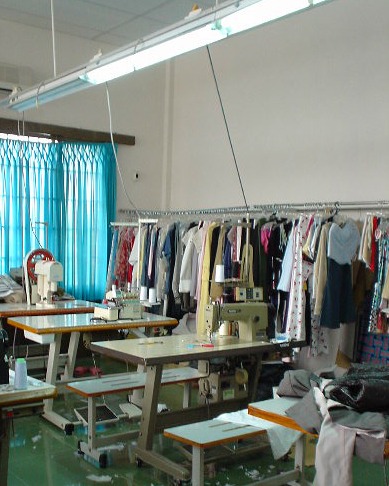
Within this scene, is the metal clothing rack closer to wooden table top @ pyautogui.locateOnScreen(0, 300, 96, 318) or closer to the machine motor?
wooden table top @ pyautogui.locateOnScreen(0, 300, 96, 318)

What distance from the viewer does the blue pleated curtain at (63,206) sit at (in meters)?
6.62

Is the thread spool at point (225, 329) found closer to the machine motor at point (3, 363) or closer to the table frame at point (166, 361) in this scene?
the table frame at point (166, 361)

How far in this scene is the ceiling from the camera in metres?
6.14

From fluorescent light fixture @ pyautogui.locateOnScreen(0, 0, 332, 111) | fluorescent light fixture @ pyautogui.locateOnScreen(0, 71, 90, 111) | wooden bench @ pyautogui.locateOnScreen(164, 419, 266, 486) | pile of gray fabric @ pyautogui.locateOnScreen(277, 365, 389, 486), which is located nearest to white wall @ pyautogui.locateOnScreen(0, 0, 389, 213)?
fluorescent light fixture @ pyautogui.locateOnScreen(0, 71, 90, 111)

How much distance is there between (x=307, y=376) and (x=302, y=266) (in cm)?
243

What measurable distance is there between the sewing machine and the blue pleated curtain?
1185 mm

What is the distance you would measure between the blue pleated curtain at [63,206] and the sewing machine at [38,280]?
46.7 inches

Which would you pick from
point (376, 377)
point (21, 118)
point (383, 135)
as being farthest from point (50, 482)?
point (21, 118)

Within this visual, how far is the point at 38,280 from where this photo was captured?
5.42 m

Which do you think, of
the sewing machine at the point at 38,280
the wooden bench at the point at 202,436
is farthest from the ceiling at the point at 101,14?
the wooden bench at the point at 202,436

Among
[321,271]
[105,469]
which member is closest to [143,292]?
[321,271]

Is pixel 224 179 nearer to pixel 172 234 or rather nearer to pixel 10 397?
pixel 172 234

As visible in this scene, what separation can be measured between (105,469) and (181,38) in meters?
2.57

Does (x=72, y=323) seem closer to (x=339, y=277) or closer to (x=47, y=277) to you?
(x=47, y=277)
